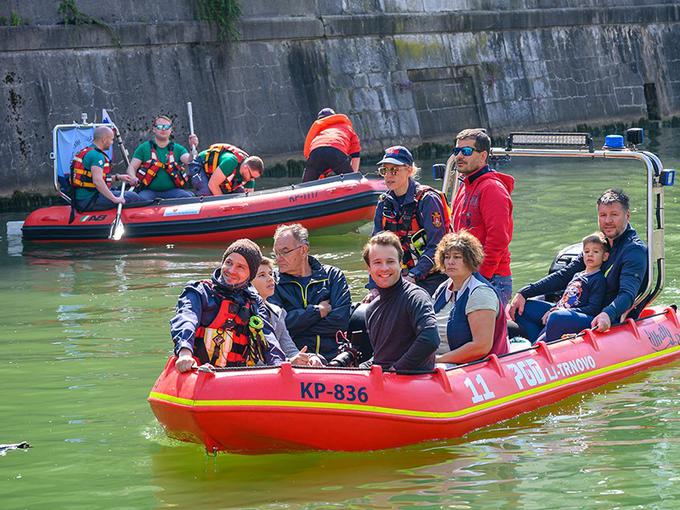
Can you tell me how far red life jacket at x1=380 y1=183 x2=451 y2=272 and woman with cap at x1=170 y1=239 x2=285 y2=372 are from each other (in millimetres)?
1381

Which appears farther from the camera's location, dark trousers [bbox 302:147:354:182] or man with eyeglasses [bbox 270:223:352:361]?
dark trousers [bbox 302:147:354:182]

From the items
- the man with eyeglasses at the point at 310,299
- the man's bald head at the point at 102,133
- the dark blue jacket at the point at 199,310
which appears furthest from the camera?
the man's bald head at the point at 102,133

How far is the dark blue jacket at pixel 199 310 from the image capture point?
20.9ft

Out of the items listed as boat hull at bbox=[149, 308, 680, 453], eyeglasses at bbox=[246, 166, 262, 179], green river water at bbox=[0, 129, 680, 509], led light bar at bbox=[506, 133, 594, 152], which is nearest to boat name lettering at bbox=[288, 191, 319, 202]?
eyeglasses at bbox=[246, 166, 262, 179]

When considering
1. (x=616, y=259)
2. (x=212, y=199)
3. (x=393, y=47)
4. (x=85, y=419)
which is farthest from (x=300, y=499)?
(x=393, y=47)

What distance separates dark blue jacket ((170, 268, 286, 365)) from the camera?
20.9 feet

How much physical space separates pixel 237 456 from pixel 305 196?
7.39 metres

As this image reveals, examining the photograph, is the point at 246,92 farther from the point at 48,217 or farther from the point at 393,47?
the point at 48,217

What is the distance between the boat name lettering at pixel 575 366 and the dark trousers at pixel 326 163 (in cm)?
655

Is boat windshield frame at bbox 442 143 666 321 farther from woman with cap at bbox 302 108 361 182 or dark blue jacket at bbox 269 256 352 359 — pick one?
woman with cap at bbox 302 108 361 182

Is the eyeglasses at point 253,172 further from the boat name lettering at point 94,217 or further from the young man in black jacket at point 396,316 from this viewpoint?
the young man in black jacket at point 396,316

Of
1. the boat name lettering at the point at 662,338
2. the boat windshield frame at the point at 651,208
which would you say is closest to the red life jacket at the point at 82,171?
the boat windshield frame at the point at 651,208

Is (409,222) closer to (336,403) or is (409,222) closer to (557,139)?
(557,139)

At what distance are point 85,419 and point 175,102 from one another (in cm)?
1067
